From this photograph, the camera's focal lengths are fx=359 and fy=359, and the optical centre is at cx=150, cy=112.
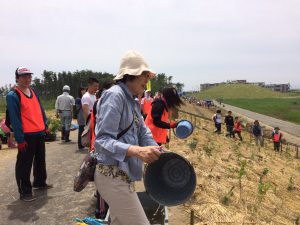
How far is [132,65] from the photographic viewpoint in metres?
2.56

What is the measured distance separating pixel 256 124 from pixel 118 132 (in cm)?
1660

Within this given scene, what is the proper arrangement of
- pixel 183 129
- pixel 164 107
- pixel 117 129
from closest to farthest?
pixel 117 129
pixel 164 107
pixel 183 129

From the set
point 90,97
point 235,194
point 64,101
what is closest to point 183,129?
point 235,194

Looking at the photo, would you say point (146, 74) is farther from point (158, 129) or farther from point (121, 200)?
point (158, 129)

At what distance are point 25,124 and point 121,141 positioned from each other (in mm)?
2999

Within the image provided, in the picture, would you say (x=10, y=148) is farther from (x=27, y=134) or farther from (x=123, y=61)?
(x=123, y=61)

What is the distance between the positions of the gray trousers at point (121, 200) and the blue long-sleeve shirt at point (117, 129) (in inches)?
4.0

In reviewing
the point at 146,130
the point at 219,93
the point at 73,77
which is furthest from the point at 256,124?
the point at 219,93

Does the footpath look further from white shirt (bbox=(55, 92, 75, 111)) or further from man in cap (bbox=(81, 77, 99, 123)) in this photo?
white shirt (bbox=(55, 92, 75, 111))

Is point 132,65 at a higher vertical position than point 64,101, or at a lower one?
higher

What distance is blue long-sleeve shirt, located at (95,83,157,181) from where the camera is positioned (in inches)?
94.7

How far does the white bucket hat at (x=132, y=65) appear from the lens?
2539mm

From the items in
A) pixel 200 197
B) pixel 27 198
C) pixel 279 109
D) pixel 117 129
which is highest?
pixel 117 129

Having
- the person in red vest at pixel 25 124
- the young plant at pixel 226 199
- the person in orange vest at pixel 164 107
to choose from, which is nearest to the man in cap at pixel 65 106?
the person in red vest at pixel 25 124
